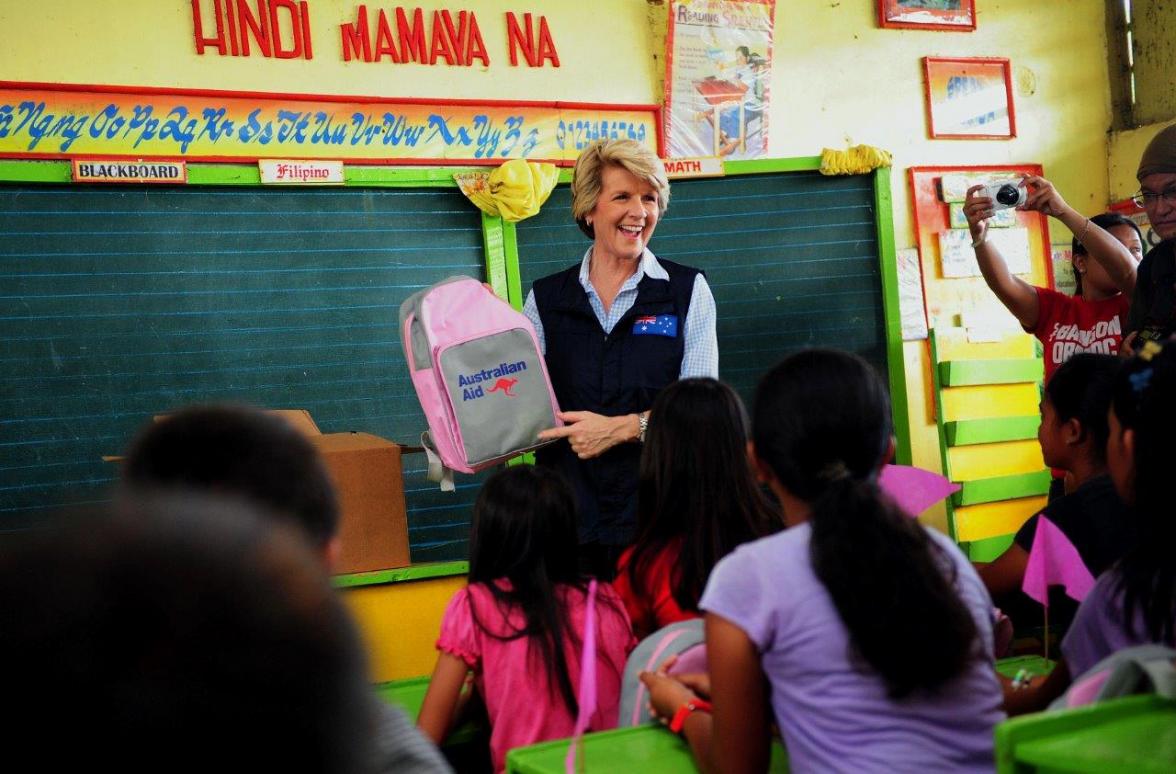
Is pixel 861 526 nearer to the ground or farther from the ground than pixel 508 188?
nearer to the ground

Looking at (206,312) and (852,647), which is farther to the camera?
(206,312)

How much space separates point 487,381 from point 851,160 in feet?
5.91

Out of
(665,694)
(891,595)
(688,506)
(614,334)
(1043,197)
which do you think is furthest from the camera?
(1043,197)

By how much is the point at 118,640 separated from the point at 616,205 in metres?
2.33

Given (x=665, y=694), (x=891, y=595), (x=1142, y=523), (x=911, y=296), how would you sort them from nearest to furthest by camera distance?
1. (x=891, y=595)
2. (x=1142, y=523)
3. (x=665, y=694)
4. (x=911, y=296)

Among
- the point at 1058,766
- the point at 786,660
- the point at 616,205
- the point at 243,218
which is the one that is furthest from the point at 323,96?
the point at 1058,766

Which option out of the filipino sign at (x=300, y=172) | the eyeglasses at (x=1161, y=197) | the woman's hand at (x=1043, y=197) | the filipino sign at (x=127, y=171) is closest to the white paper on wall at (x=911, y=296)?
the woman's hand at (x=1043, y=197)

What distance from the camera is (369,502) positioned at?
2816 mm

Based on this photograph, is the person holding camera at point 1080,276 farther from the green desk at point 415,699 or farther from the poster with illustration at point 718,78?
the green desk at point 415,699

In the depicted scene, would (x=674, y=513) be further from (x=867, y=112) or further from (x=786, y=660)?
(x=867, y=112)

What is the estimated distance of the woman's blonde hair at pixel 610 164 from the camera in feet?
8.61

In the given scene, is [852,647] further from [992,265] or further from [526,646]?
[992,265]

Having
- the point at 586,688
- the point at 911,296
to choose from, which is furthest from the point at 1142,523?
the point at 911,296

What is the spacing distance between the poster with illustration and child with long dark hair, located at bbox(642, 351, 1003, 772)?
9.75 feet
